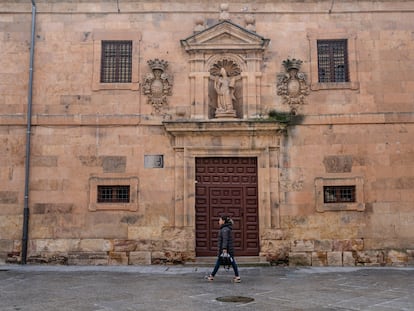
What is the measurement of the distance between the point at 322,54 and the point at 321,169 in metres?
3.58

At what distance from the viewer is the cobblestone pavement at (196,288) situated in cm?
770

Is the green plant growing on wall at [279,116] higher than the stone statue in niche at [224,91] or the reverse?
the reverse

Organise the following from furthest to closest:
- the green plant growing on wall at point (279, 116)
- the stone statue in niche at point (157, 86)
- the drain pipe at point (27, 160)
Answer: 1. the stone statue in niche at point (157, 86)
2. the green plant growing on wall at point (279, 116)
3. the drain pipe at point (27, 160)

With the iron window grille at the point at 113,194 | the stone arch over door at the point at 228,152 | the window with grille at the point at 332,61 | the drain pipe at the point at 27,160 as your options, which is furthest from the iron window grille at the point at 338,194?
the drain pipe at the point at 27,160

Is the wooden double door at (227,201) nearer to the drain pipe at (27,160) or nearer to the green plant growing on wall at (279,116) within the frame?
the green plant growing on wall at (279,116)

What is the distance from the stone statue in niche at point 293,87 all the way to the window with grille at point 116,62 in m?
4.67

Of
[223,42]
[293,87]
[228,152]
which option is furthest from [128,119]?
[293,87]

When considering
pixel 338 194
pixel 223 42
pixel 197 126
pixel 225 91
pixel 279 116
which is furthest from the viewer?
pixel 223 42

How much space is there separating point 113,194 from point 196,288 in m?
5.08

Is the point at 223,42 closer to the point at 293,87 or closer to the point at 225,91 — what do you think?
the point at 225,91

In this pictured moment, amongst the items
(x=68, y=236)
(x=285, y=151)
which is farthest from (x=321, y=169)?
(x=68, y=236)

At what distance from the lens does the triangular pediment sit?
45.1 ft

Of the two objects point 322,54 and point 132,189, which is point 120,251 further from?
point 322,54

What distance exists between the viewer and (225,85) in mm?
13727
